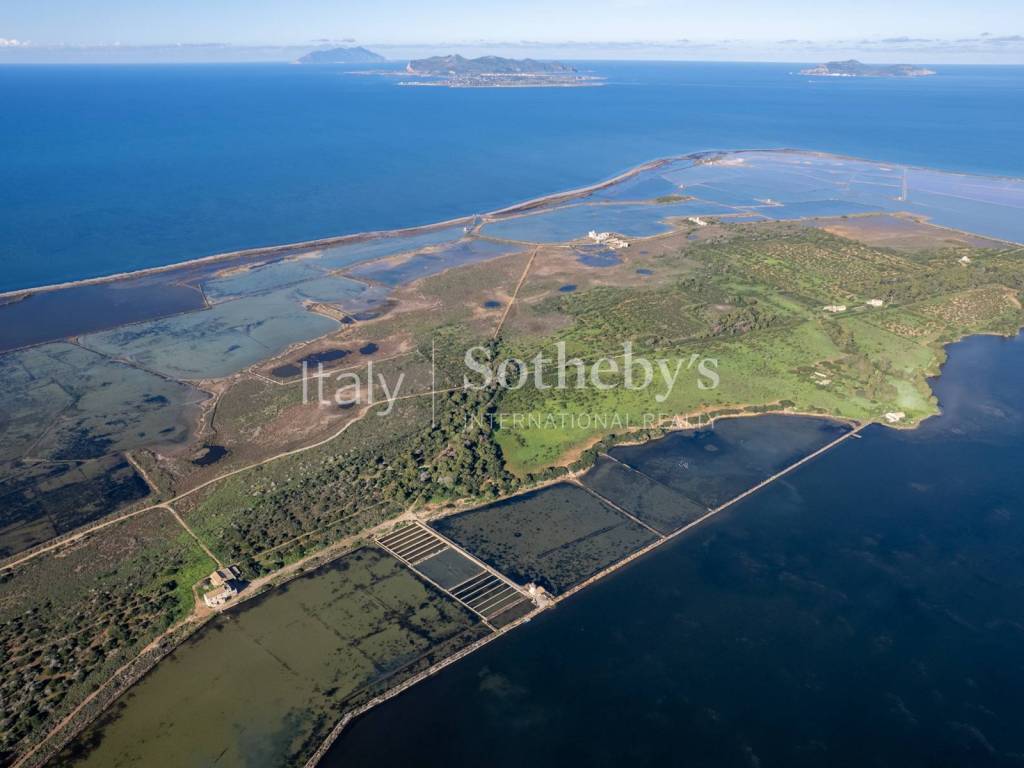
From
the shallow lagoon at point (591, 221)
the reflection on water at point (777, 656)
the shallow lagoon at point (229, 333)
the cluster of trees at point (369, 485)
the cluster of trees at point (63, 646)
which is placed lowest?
the reflection on water at point (777, 656)

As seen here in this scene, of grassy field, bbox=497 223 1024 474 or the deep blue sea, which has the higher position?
the deep blue sea

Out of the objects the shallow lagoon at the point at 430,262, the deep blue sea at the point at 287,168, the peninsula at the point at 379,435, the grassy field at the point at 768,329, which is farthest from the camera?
the deep blue sea at the point at 287,168

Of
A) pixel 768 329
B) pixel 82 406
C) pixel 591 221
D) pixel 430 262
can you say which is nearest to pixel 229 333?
pixel 82 406

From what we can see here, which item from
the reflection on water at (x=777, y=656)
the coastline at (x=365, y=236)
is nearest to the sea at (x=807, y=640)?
the reflection on water at (x=777, y=656)

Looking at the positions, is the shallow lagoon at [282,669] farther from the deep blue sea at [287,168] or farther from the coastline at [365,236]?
the deep blue sea at [287,168]

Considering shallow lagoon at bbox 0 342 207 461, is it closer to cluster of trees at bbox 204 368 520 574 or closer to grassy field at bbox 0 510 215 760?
grassy field at bbox 0 510 215 760

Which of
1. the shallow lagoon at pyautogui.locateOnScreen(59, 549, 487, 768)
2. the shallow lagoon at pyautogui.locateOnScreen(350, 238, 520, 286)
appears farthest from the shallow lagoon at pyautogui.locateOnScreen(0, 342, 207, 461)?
the shallow lagoon at pyautogui.locateOnScreen(350, 238, 520, 286)

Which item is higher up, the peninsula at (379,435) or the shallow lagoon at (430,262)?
the shallow lagoon at (430,262)

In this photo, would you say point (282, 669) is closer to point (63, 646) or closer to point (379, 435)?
point (63, 646)

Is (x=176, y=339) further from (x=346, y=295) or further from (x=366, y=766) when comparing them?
(x=366, y=766)
